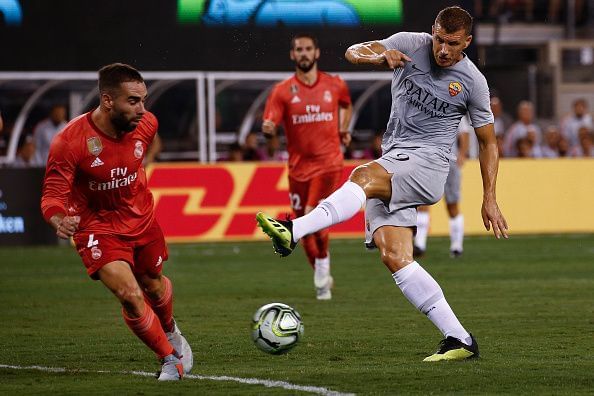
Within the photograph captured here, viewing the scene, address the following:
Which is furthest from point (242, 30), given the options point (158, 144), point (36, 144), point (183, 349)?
point (183, 349)

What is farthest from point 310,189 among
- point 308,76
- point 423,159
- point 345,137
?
point 423,159

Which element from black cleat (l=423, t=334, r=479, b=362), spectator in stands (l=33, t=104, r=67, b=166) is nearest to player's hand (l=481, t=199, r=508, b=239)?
black cleat (l=423, t=334, r=479, b=362)

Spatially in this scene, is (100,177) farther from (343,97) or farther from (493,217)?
(343,97)

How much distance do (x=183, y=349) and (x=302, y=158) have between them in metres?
5.32

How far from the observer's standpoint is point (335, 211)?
824 cm

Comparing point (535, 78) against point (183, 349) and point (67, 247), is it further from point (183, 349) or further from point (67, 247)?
point (183, 349)

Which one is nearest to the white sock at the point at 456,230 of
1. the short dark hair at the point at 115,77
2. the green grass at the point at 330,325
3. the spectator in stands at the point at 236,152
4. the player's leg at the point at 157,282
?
the green grass at the point at 330,325

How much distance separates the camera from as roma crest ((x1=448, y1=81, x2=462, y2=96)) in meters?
8.62

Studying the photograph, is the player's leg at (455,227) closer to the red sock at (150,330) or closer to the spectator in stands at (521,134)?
the spectator in stands at (521,134)

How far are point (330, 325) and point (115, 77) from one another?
3658 mm

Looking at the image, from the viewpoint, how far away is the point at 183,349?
8.33 m

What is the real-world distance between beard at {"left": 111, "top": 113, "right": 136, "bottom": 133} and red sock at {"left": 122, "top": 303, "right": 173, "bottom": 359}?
1.02 m

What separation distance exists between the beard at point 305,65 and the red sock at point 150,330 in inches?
230

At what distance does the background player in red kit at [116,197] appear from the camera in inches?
303
